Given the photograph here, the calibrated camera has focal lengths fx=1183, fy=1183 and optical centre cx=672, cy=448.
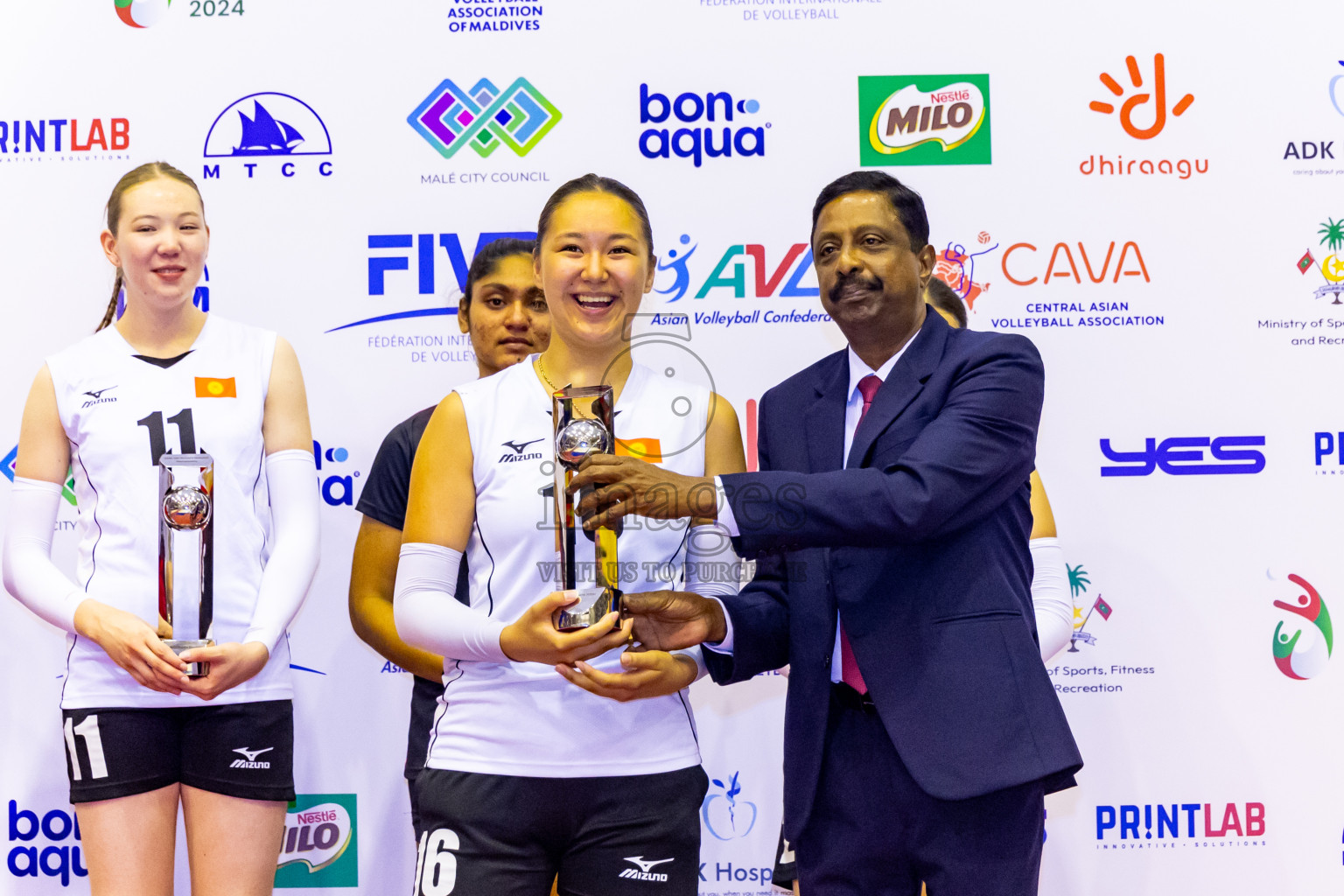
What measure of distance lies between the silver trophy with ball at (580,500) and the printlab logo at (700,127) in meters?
1.99

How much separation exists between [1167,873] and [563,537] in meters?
2.72

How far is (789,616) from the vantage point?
2.23 metres

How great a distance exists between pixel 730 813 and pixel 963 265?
73.5 inches

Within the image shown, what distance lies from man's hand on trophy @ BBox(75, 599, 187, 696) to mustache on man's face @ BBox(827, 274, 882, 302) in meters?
1.50

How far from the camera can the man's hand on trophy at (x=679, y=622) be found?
6.57 feet

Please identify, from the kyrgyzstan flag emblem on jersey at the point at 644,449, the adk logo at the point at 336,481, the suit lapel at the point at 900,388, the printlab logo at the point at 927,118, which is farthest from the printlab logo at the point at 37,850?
the printlab logo at the point at 927,118

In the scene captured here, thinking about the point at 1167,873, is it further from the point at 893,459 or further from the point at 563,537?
the point at 563,537

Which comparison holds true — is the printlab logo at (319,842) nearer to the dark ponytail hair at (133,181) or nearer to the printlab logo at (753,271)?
the dark ponytail hair at (133,181)

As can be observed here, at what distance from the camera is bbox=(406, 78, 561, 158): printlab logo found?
12.2ft

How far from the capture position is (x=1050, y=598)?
9.21 feet

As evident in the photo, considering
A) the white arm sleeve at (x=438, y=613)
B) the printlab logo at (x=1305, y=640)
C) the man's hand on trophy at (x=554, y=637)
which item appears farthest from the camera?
the printlab logo at (x=1305, y=640)

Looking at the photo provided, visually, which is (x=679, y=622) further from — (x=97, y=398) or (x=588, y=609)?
(x=97, y=398)

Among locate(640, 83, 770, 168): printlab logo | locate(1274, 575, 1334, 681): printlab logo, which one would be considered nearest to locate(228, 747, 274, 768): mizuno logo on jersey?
locate(640, 83, 770, 168): printlab logo

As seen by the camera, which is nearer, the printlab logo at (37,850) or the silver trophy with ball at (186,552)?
the silver trophy with ball at (186,552)
